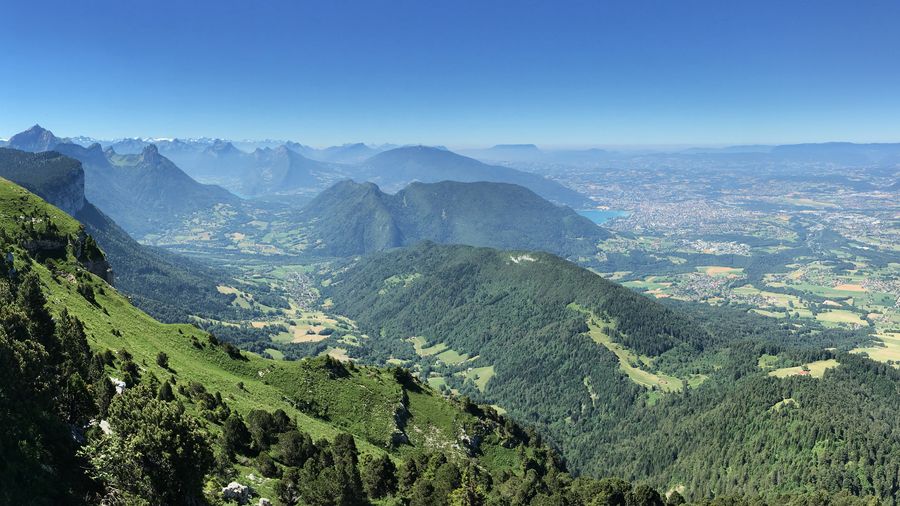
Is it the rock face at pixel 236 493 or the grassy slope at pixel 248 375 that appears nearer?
the rock face at pixel 236 493

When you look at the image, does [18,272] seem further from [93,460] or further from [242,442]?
[93,460]

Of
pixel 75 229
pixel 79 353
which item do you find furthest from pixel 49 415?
pixel 75 229

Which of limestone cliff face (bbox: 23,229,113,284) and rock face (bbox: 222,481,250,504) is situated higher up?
limestone cliff face (bbox: 23,229,113,284)

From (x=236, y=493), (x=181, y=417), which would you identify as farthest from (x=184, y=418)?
(x=236, y=493)

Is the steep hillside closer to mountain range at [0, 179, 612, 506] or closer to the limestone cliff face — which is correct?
mountain range at [0, 179, 612, 506]

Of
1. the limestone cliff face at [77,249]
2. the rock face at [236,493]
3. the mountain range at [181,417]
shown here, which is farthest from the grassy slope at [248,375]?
the rock face at [236,493]

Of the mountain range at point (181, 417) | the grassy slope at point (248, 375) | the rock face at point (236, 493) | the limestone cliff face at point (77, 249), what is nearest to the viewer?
the mountain range at point (181, 417)

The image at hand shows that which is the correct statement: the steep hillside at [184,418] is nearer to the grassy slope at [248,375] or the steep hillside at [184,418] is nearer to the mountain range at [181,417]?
the mountain range at [181,417]

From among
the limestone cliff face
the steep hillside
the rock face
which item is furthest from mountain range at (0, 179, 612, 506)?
the rock face
